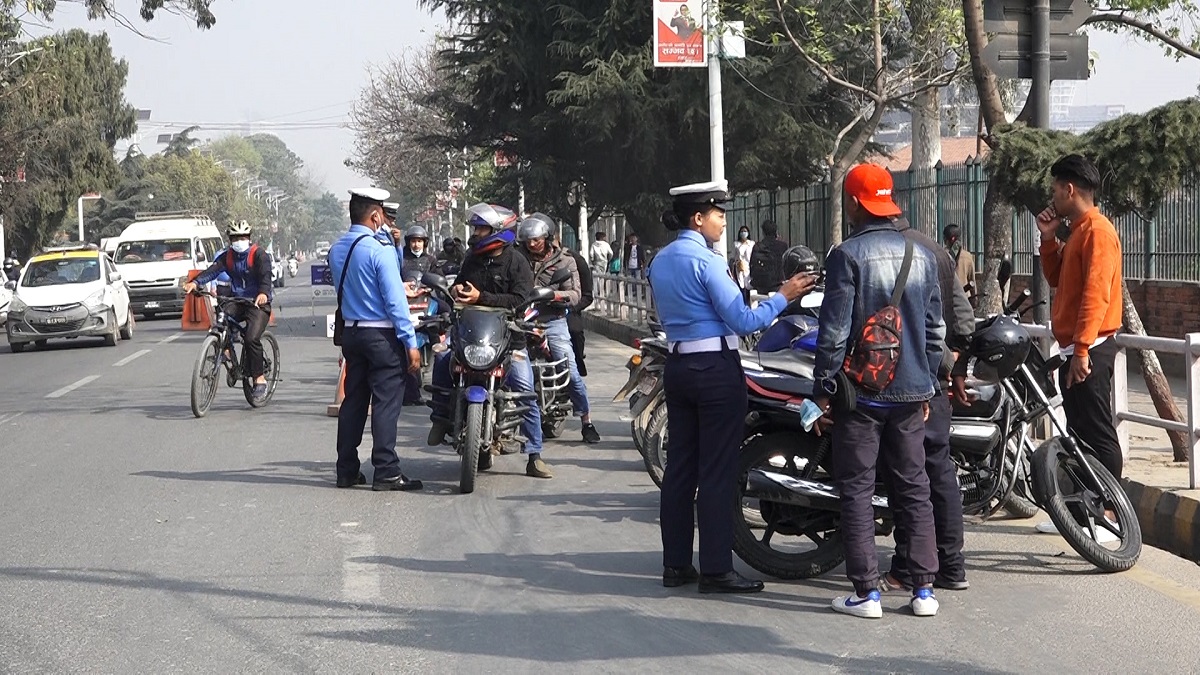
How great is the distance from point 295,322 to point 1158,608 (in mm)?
28017

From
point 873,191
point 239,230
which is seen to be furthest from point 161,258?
point 873,191

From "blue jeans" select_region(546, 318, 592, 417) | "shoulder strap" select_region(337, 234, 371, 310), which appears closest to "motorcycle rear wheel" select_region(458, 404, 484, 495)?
"shoulder strap" select_region(337, 234, 371, 310)

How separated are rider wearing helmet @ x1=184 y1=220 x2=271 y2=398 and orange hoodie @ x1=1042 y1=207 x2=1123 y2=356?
8.74 metres

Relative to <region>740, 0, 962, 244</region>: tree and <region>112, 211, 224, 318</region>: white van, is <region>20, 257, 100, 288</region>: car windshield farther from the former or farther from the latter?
<region>740, 0, 962, 244</region>: tree

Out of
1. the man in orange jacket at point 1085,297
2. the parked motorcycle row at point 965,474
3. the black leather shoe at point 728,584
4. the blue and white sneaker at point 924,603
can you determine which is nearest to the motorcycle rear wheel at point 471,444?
the parked motorcycle row at point 965,474

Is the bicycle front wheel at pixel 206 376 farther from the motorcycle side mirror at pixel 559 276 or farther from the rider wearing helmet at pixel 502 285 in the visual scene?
the rider wearing helmet at pixel 502 285

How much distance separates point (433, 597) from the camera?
22.1 feet

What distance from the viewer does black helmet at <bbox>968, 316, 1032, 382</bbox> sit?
6980 mm

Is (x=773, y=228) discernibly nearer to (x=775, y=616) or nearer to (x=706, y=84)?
(x=706, y=84)

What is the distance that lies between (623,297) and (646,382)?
16397 millimetres

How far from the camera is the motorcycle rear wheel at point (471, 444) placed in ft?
30.8

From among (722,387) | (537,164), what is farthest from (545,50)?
(722,387)

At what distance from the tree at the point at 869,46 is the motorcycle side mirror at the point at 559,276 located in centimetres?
928

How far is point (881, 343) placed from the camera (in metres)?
6.12
